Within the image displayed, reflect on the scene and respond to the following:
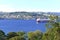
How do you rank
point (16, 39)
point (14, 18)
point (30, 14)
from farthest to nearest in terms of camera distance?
1. point (14, 18)
2. point (30, 14)
3. point (16, 39)

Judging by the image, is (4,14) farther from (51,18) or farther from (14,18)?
(51,18)

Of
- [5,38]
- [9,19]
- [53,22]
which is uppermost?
[53,22]

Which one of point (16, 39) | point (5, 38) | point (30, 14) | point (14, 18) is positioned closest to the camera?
point (16, 39)

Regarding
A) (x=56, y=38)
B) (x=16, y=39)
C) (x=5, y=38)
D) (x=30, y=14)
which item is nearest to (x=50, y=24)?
(x=56, y=38)

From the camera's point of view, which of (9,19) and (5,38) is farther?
(9,19)

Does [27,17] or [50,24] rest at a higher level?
[50,24]

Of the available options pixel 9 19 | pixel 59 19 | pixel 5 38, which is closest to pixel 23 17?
pixel 9 19

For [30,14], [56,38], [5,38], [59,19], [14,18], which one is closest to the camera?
[56,38]

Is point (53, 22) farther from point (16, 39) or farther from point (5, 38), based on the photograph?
point (5, 38)

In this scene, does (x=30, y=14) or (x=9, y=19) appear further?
(x=9, y=19)
